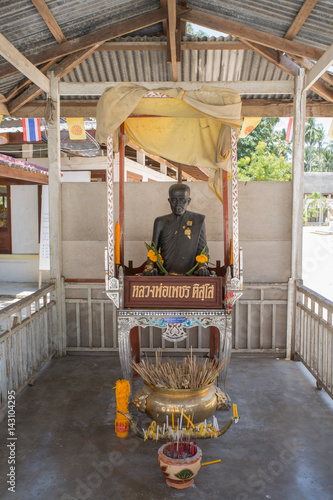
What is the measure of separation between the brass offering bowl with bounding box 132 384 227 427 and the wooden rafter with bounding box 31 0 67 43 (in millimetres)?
3695

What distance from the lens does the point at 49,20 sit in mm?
4582

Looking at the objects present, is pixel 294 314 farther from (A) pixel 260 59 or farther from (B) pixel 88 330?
(A) pixel 260 59

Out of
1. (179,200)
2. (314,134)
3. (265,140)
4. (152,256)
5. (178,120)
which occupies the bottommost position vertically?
(152,256)

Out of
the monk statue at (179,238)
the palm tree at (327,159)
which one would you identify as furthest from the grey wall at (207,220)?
the palm tree at (327,159)

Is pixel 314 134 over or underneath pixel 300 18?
over

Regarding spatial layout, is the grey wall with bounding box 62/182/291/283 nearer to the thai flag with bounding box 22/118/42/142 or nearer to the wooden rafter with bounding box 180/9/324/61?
the wooden rafter with bounding box 180/9/324/61

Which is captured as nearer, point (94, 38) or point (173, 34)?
point (173, 34)

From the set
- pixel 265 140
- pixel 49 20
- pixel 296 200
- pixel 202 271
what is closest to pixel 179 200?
pixel 202 271

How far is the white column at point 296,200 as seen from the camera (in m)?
5.55

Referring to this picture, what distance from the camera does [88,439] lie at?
3654 millimetres

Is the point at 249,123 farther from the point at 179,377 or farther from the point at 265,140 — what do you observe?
the point at 265,140

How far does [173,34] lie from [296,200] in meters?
2.46

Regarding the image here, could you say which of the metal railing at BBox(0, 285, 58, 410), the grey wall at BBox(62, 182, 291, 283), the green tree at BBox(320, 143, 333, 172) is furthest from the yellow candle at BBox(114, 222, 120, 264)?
the green tree at BBox(320, 143, 333, 172)

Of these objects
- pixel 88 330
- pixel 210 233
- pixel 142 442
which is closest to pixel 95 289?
pixel 88 330
